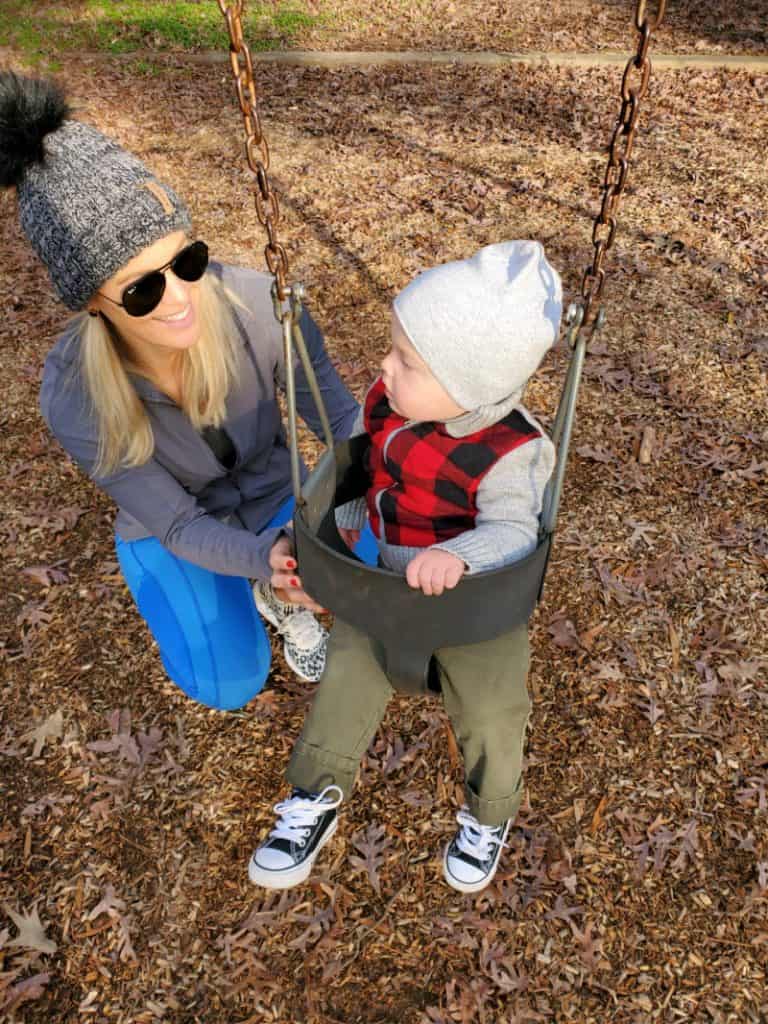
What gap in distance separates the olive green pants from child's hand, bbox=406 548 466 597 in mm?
345

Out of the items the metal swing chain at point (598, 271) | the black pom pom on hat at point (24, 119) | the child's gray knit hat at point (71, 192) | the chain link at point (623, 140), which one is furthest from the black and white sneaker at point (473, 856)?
the black pom pom on hat at point (24, 119)

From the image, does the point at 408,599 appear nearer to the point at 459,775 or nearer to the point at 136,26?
the point at 459,775

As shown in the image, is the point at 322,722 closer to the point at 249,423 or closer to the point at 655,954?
the point at 249,423

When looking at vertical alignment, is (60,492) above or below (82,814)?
above

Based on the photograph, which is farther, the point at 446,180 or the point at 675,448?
the point at 446,180

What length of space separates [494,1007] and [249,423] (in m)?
1.92

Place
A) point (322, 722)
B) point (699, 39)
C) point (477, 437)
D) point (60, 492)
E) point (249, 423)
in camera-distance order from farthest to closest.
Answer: point (699, 39)
point (60, 492)
point (249, 423)
point (322, 722)
point (477, 437)

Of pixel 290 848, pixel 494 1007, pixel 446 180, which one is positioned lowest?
pixel 494 1007

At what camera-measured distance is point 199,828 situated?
9.12 feet

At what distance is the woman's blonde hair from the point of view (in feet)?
7.68

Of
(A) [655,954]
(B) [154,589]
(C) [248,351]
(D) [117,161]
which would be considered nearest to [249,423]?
(C) [248,351]

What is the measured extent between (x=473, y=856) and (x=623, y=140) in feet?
6.59

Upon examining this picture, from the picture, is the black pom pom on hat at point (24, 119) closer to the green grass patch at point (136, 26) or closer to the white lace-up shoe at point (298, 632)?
the white lace-up shoe at point (298, 632)

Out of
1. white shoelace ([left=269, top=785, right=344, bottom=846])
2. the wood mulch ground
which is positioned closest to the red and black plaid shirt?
white shoelace ([left=269, top=785, right=344, bottom=846])
